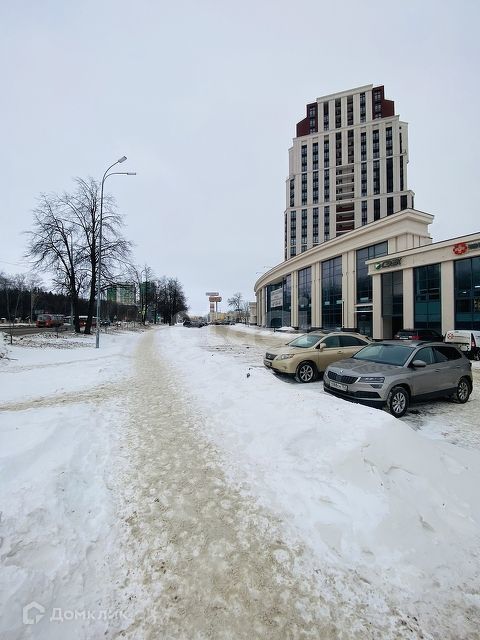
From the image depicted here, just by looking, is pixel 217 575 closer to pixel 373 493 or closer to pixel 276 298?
pixel 373 493

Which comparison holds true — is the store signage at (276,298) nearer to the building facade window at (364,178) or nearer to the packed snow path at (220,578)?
the building facade window at (364,178)

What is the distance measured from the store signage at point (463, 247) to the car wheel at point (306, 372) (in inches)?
853

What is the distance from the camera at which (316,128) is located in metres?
82.1

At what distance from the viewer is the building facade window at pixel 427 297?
24906mm

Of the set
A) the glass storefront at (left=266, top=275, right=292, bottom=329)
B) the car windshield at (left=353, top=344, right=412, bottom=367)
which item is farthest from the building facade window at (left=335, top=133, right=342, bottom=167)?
the car windshield at (left=353, top=344, right=412, bottom=367)

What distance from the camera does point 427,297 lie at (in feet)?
84.6

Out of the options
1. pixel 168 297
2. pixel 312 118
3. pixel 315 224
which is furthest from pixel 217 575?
pixel 312 118

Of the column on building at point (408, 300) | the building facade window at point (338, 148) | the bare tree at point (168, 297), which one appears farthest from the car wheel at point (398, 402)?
the building facade window at point (338, 148)

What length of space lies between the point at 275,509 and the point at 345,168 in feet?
291

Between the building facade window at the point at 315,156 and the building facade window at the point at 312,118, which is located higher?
the building facade window at the point at 312,118

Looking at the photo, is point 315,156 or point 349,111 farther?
point 315,156

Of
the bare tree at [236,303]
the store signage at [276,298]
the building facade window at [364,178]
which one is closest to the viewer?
the store signage at [276,298]

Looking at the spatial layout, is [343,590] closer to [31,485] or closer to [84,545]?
[84,545]

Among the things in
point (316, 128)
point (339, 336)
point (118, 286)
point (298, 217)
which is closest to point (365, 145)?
point (316, 128)
